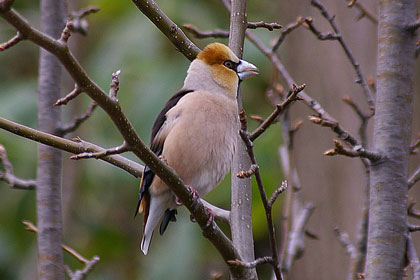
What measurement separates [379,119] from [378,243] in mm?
467

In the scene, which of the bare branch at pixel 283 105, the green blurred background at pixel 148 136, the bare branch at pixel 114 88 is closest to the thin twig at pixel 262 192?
the bare branch at pixel 283 105

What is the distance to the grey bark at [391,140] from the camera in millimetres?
2385

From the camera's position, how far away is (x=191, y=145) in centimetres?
311

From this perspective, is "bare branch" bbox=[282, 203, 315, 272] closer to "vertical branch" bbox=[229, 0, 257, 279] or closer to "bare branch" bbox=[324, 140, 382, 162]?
"vertical branch" bbox=[229, 0, 257, 279]

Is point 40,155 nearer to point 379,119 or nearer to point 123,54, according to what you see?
point 379,119

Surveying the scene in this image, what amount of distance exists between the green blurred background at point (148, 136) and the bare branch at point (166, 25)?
1.54m

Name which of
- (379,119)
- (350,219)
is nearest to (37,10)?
(350,219)

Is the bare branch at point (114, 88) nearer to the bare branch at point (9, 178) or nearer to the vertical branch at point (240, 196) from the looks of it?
the vertical branch at point (240, 196)

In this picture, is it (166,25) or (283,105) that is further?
(166,25)

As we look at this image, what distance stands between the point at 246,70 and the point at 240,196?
0.94m

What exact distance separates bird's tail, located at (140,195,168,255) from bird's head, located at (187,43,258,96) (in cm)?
68

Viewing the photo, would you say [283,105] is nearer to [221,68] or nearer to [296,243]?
[296,243]

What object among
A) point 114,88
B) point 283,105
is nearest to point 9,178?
point 114,88

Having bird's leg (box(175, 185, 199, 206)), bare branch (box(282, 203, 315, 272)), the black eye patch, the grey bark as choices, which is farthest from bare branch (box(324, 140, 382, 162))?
the black eye patch
